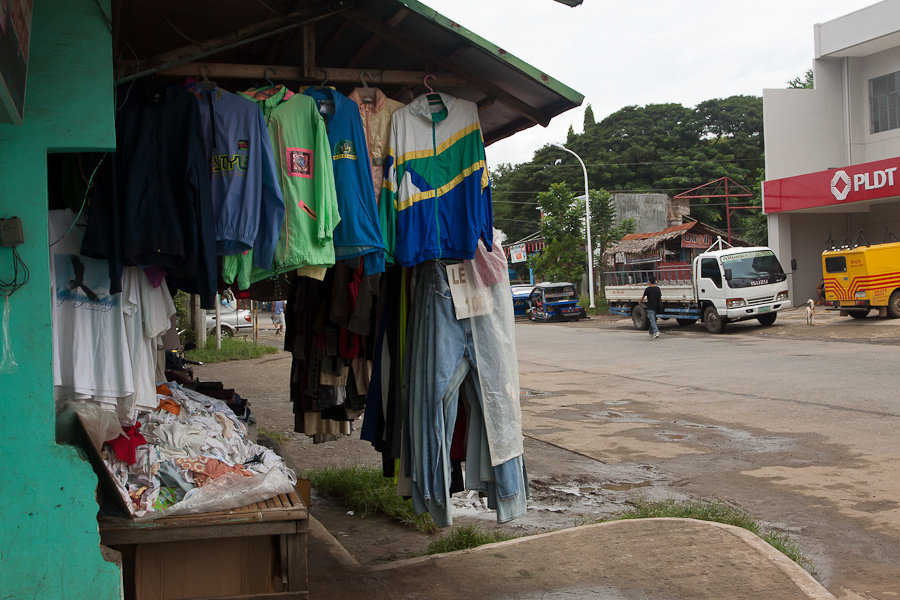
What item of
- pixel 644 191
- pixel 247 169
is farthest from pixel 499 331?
pixel 644 191

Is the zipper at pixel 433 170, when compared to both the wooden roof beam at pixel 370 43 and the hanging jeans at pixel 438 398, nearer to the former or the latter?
the hanging jeans at pixel 438 398

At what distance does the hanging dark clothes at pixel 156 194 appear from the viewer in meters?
3.55

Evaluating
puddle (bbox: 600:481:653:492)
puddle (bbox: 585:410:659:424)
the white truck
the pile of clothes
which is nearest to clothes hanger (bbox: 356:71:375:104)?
the pile of clothes

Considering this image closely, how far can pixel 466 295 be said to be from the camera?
4562 millimetres

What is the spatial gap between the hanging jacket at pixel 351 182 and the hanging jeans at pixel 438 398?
1.67 feet

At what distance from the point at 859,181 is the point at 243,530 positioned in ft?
87.1

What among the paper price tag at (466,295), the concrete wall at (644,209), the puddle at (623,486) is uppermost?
Result: the concrete wall at (644,209)

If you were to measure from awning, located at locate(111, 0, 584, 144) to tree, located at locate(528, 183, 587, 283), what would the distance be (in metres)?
30.3

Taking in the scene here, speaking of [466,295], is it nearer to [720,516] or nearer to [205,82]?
[205,82]

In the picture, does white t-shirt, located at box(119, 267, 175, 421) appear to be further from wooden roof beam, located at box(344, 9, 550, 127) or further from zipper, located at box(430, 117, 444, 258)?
wooden roof beam, located at box(344, 9, 550, 127)

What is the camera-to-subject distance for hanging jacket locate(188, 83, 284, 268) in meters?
3.84

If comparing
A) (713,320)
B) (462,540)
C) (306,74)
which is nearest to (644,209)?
(713,320)

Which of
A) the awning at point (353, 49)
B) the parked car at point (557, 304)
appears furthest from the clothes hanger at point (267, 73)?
the parked car at point (557, 304)

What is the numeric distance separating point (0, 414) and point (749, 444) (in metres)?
7.69
